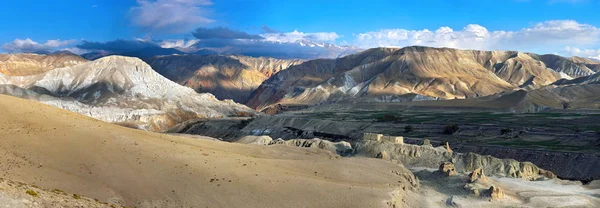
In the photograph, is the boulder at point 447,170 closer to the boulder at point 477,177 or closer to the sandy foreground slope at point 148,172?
the boulder at point 477,177

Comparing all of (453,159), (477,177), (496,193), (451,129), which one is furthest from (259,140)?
(451,129)

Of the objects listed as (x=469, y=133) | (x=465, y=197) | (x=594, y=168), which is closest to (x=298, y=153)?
(x=465, y=197)

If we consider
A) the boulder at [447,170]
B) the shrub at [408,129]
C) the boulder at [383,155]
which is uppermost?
the boulder at [447,170]

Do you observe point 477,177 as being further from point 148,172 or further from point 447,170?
point 148,172

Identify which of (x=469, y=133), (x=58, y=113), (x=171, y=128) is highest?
(x=58, y=113)

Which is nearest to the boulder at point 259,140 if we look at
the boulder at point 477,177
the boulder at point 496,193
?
the boulder at point 477,177

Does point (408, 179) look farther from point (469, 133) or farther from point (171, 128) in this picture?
point (171, 128)

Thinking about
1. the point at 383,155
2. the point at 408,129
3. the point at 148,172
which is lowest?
the point at 408,129

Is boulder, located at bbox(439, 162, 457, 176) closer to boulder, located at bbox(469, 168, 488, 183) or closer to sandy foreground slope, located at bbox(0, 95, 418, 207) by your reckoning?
boulder, located at bbox(469, 168, 488, 183)
